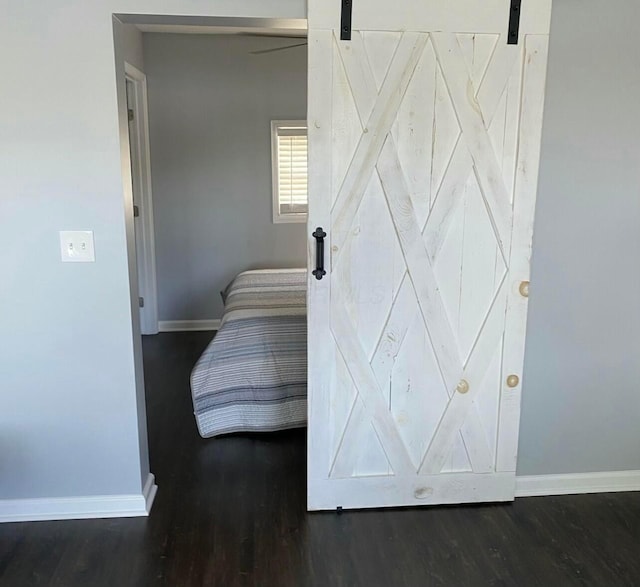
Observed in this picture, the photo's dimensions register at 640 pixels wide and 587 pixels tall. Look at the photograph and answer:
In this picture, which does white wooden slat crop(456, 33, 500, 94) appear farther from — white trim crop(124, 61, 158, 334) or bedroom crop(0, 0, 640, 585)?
white trim crop(124, 61, 158, 334)

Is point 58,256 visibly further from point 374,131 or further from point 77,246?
point 374,131

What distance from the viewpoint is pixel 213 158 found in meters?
5.15

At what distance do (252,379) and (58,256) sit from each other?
1.29 meters

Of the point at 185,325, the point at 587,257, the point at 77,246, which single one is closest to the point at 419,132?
the point at 587,257

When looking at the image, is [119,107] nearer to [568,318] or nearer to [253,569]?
[253,569]

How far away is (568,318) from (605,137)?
0.78m

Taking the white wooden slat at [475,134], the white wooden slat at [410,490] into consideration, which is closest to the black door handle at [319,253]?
the white wooden slat at [475,134]

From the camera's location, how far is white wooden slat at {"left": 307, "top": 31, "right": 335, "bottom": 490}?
7.20 feet

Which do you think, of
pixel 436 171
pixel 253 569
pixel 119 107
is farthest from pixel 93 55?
pixel 253 569

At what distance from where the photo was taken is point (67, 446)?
2451 mm

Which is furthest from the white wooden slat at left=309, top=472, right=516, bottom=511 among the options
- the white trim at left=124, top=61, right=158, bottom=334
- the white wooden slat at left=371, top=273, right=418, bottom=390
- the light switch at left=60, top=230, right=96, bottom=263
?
the white trim at left=124, top=61, right=158, bottom=334

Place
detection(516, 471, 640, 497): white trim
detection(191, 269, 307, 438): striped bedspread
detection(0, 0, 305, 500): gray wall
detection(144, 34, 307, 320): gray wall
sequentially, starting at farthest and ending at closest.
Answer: detection(144, 34, 307, 320): gray wall
detection(191, 269, 307, 438): striped bedspread
detection(516, 471, 640, 497): white trim
detection(0, 0, 305, 500): gray wall

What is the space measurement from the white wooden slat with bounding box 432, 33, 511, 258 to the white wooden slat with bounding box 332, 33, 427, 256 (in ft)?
0.36

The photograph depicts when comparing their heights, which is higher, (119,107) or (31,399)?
(119,107)
